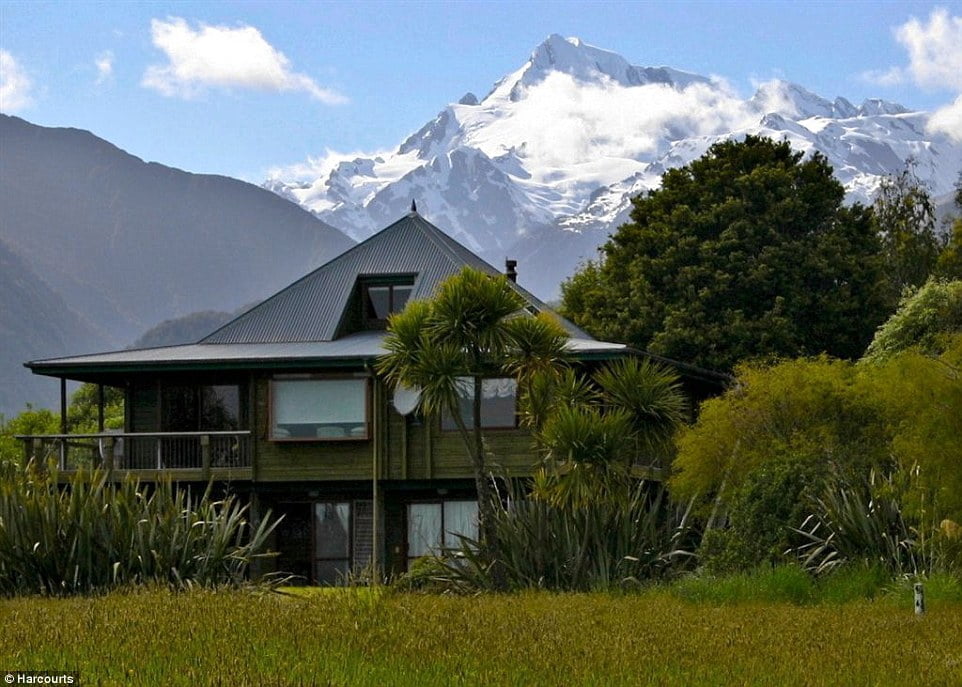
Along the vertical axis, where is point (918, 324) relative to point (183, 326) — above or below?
below

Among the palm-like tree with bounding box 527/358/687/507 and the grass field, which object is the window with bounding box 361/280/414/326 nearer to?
the palm-like tree with bounding box 527/358/687/507

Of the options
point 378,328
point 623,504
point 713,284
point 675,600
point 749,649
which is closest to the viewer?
point 749,649

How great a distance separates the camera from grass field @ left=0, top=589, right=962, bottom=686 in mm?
10672

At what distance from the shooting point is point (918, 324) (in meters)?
34.0

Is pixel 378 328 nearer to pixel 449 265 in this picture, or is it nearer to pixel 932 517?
pixel 449 265

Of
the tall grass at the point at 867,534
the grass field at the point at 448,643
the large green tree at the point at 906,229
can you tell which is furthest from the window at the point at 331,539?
the large green tree at the point at 906,229

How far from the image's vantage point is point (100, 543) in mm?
19188

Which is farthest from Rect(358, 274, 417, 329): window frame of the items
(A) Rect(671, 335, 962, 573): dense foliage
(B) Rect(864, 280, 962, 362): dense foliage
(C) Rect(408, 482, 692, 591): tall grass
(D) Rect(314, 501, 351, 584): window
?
(C) Rect(408, 482, 692, 591): tall grass

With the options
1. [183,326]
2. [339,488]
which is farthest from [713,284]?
[183,326]

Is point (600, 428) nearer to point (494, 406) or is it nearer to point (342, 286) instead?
point (494, 406)

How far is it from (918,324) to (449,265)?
10793 mm

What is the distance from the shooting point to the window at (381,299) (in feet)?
113

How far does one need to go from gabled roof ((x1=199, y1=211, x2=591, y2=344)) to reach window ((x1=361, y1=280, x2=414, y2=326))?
0.33 metres

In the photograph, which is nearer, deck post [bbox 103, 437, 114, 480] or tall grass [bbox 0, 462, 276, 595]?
tall grass [bbox 0, 462, 276, 595]
